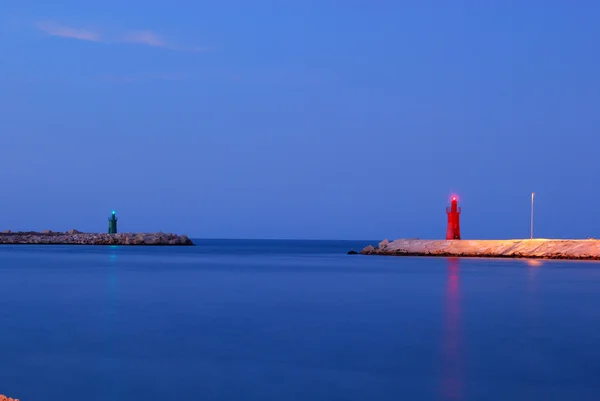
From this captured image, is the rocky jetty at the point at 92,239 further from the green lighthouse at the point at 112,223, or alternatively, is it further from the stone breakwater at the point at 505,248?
the stone breakwater at the point at 505,248

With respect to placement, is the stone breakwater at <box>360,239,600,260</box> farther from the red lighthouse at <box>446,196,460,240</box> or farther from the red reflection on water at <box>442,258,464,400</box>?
the red reflection on water at <box>442,258,464,400</box>

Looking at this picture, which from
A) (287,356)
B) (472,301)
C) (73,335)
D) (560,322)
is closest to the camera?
(287,356)

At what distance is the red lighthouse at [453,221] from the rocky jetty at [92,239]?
5511cm

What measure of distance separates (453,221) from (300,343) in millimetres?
44698

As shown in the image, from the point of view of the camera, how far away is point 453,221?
57.1 metres

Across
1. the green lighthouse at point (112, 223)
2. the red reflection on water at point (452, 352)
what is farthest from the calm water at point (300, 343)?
the green lighthouse at point (112, 223)

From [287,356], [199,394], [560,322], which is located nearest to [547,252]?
[560,322]

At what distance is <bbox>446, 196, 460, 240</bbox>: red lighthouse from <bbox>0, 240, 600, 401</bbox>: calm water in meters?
27.6

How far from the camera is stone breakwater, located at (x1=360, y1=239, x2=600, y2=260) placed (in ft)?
166

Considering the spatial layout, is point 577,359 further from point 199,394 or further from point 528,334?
point 199,394

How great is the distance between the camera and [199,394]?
378 inches

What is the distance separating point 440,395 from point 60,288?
2174cm

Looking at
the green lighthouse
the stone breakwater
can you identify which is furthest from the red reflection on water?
the green lighthouse

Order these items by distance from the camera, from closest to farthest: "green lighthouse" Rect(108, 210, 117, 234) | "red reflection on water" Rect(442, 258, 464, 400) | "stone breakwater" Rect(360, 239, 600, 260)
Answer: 1. "red reflection on water" Rect(442, 258, 464, 400)
2. "stone breakwater" Rect(360, 239, 600, 260)
3. "green lighthouse" Rect(108, 210, 117, 234)
